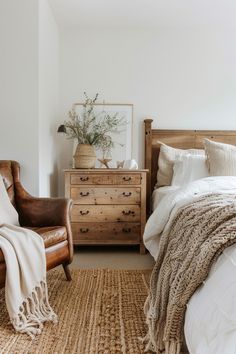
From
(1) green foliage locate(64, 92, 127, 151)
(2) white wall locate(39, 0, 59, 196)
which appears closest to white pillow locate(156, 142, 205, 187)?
(1) green foliage locate(64, 92, 127, 151)

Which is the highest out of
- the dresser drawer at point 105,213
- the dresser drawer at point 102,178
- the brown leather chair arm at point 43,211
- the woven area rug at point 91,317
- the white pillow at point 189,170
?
the white pillow at point 189,170

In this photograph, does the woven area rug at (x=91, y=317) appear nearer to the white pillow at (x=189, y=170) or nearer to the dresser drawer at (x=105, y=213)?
the dresser drawer at (x=105, y=213)

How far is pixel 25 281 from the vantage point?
1971mm

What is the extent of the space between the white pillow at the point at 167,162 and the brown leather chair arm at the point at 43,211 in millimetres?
1434

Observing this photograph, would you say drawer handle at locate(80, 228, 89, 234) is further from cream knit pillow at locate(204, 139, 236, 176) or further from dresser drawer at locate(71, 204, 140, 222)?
cream knit pillow at locate(204, 139, 236, 176)

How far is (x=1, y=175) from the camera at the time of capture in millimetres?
2727

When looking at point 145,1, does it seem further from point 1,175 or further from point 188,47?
point 1,175

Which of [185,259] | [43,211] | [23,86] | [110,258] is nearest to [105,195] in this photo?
[110,258]

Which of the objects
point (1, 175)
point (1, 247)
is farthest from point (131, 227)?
point (1, 247)

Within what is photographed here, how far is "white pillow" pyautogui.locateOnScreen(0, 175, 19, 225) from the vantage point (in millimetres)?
2466

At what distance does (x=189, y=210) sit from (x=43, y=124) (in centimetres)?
189

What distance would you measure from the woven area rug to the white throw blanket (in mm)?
66

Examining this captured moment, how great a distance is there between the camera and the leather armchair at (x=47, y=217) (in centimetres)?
230

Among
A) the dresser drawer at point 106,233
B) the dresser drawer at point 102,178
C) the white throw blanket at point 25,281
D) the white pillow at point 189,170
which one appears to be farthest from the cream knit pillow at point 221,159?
the white throw blanket at point 25,281
